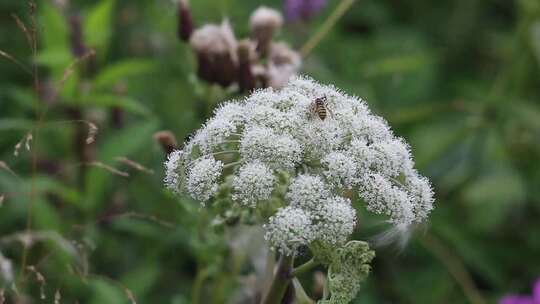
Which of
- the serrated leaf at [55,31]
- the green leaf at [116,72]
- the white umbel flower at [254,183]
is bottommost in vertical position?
the white umbel flower at [254,183]

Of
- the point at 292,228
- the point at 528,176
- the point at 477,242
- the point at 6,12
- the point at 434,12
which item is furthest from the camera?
the point at 434,12

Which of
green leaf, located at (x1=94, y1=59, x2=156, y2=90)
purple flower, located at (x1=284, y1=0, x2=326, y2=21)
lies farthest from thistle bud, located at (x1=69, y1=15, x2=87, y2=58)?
purple flower, located at (x1=284, y1=0, x2=326, y2=21)

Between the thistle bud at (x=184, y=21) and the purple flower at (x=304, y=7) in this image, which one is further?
the purple flower at (x=304, y=7)

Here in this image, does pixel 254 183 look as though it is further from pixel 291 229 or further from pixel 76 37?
pixel 76 37

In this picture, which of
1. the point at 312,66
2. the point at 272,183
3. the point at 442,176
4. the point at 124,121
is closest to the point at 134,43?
the point at 124,121

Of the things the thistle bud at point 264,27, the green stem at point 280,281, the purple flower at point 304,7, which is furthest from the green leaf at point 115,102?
the green stem at point 280,281

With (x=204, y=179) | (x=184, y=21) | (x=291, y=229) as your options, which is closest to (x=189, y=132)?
(x=184, y=21)

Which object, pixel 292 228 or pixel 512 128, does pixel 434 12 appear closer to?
pixel 512 128

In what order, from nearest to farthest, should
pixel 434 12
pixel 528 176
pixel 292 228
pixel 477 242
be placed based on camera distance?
pixel 292 228, pixel 477 242, pixel 528 176, pixel 434 12

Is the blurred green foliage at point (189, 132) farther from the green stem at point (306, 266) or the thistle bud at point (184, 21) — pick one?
the green stem at point (306, 266)
